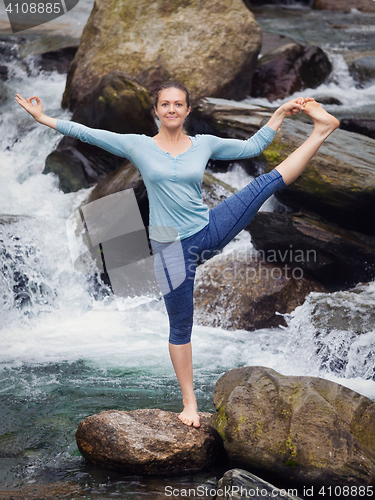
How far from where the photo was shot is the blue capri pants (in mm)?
3244

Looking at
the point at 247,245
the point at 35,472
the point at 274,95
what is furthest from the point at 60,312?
the point at 274,95

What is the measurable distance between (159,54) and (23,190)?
3.64 metres

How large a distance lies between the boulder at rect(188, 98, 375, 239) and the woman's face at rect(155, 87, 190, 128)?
141 inches

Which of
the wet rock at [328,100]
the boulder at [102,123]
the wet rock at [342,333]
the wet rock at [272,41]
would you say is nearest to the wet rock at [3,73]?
the boulder at [102,123]

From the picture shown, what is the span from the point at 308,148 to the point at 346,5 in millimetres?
16206

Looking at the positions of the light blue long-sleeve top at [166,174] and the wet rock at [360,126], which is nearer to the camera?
the light blue long-sleeve top at [166,174]

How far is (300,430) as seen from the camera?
3207 millimetres

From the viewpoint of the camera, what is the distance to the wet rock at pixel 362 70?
11.8 meters

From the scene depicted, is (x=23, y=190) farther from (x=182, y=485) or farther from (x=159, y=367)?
(x=182, y=485)

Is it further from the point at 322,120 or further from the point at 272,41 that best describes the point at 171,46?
the point at 322,120

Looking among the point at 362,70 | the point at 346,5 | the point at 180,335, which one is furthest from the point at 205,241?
the point at 346,5

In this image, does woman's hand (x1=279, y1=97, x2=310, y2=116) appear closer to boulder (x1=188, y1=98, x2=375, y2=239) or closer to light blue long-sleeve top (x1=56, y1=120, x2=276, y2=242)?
light blue long-sleeve top (x1=56, y1=120, x2=276, y2=242)

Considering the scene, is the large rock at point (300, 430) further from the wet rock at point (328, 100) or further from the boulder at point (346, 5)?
the boulder at point (346, 5)

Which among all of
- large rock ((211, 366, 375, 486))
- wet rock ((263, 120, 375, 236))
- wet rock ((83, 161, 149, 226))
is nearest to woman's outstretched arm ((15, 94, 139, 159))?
large rock ((211, 366, 375, 486))
